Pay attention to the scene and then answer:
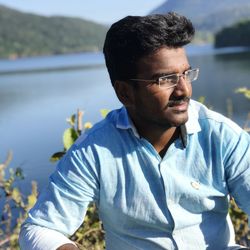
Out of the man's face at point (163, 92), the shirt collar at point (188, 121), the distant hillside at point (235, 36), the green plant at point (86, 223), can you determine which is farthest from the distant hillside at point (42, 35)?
the man's face at point (163, 92)

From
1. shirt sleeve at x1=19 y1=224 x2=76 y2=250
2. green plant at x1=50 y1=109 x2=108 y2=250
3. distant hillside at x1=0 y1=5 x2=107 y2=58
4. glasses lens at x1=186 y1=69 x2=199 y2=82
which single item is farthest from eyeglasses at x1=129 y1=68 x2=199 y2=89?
distant hillside at x1=0 y1=5 x2=107 y2=58

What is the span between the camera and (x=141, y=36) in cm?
159

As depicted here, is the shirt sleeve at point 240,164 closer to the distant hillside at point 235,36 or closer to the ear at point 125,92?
the ear at point 125,92

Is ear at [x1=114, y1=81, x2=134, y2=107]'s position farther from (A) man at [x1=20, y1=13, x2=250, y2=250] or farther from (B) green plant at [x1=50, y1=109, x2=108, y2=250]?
(B) green plant at [x1=50, y1=109, x2=108, y2=250]

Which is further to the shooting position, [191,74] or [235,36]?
[235,36]

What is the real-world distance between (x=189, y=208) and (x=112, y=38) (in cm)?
62

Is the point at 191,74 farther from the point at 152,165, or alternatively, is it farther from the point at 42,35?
the point at 42,35

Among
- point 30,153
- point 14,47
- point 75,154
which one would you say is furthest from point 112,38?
point 14,47

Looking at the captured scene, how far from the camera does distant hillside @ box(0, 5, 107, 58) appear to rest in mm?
90375

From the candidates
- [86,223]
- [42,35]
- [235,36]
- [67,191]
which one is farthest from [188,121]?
[42,35]

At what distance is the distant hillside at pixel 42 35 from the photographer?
90.4 meters

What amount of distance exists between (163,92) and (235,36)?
61761 mm

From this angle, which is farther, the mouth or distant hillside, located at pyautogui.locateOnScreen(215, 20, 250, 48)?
distant hillside, located at pyautogui.locateOnScreen(215, 20, 250, 48)

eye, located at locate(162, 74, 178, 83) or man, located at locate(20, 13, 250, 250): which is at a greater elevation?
eye, located at locate(162, 74, 178, 83)
